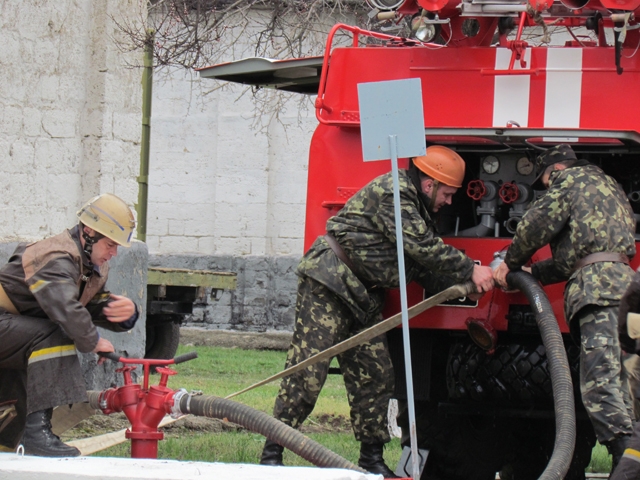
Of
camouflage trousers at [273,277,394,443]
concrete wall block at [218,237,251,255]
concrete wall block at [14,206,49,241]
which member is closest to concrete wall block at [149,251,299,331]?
concrete wall block at [218,237,251,255]

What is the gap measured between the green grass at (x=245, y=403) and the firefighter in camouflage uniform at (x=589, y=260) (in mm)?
2022

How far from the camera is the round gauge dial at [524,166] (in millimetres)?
5863

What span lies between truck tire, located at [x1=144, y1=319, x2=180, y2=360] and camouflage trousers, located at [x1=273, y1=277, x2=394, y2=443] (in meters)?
5.74

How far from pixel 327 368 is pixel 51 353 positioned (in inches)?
58.2

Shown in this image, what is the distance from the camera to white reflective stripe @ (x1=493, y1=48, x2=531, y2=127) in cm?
552

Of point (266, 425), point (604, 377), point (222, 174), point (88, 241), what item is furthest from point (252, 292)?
point (266, 425)

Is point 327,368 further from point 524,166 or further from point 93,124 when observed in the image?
point 93,124

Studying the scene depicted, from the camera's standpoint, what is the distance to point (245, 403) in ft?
30.1

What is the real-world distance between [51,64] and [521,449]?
165 inches

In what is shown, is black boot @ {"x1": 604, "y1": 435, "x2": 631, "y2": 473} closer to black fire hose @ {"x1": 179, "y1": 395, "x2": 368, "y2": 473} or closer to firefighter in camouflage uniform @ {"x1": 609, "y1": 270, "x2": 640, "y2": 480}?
firefighter in camouflage uniform @ {"x1": 609, "y1": 270, "x2": 640, "y2": 480}

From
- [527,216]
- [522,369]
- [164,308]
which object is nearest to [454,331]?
[522,369]

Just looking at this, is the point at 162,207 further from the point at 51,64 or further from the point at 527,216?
the point at 527,216

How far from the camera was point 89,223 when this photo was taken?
16.4 ft

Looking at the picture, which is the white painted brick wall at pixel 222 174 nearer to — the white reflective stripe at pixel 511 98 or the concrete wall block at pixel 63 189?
the concrete wall block at pixel 63 189
